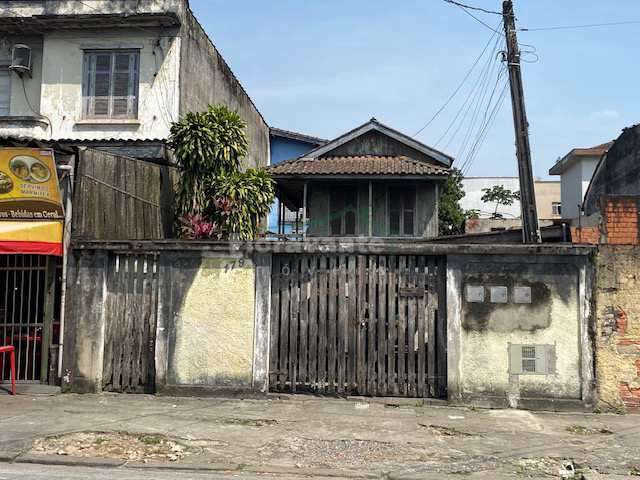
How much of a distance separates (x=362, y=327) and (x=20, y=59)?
11761mm

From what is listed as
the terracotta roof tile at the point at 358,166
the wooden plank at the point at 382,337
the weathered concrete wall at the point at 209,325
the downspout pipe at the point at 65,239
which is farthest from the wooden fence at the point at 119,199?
the wooden plank at the point at 382,337

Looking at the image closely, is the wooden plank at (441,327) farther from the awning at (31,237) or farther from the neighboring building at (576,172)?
the neighboring building at (576,172)

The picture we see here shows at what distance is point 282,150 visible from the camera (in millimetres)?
26234

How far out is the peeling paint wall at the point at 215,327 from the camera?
8.73m

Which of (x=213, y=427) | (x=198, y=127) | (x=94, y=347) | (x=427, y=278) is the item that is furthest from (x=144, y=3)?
(x=213, y=427)

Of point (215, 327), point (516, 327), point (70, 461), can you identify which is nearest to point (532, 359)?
point (516, 327)

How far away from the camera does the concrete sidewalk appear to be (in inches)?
229

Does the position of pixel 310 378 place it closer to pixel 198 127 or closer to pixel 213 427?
pixel 213 427

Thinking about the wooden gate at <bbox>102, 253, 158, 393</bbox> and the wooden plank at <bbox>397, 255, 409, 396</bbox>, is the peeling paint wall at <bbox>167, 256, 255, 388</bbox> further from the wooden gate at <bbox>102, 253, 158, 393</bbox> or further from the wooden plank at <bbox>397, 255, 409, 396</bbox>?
the wooden plank at <bbox>397, 255, 409, 396</bbox>

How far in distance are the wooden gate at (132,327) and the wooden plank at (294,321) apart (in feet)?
7.04

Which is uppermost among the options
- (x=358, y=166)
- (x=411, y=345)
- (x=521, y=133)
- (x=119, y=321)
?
(x=358, y=166)

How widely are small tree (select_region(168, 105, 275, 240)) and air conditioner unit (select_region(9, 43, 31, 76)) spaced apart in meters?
4.62

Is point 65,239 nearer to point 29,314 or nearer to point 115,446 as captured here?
point 29,314

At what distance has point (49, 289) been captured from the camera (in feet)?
30.3
